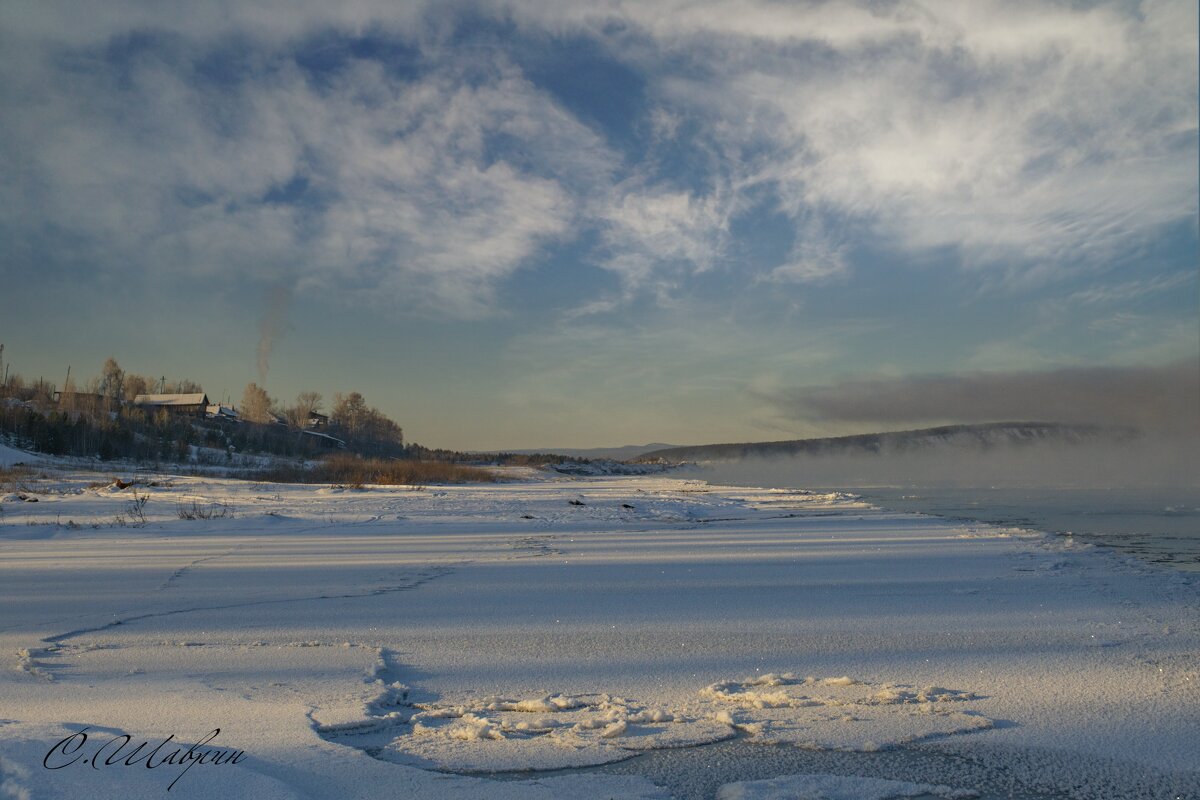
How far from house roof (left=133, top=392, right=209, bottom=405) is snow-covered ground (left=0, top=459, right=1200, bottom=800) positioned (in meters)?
84.9

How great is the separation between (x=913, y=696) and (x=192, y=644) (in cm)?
422

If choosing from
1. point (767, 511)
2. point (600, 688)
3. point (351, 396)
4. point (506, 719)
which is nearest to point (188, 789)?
point (506, 719)

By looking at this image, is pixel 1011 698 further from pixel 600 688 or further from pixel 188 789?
pixel 188 789

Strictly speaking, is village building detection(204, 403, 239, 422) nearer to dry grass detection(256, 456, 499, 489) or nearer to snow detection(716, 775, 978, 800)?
dry grass detection(256, 456, 499, 489)

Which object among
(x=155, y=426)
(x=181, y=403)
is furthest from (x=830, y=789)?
(x=181, y=403)

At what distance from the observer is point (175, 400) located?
3440 inches

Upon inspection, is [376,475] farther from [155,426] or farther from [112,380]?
[112,380]

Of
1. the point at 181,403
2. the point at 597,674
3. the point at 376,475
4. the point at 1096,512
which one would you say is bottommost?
the point at 597,674

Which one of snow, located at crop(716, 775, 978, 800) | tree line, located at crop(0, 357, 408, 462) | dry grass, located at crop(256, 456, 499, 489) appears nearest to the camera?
snow, located at crop(716, 775, 978, 800)

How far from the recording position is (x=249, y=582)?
7.34m

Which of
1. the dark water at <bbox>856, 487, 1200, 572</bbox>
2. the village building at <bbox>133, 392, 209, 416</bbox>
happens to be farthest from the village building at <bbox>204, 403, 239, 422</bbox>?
the dark water at <bbox>856, 487, 1200, 572</bbox>
